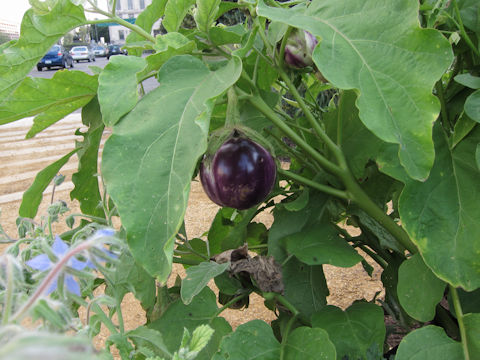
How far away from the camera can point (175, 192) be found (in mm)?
310

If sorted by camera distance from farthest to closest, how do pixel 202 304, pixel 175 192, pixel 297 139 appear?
pixel 202 304, pixel 297 139, pixel 175 192

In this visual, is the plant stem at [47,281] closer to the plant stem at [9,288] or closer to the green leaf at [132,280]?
the plant stem at [9,288]

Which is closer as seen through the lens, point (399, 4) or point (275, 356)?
point (399, 4)

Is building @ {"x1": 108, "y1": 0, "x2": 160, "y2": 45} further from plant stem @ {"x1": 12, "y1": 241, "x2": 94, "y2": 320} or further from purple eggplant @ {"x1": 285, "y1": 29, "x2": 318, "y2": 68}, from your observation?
plant stem @ {"x1": 12, "y1": 241, "x2": 94, "y2": 320}

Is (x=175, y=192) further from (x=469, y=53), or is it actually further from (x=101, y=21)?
(x=469, y=53)

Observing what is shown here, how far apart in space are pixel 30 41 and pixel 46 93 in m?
0.05

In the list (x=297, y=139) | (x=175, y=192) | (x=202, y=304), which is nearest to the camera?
(x=175, y=192)

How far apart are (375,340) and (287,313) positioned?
12cm

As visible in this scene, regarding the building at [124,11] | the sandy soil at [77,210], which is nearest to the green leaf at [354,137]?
the sandy soil at [77,210]

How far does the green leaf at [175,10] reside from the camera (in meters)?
0.45

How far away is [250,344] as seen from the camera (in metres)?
0.46

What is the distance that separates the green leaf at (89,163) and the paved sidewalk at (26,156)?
6.40 feet

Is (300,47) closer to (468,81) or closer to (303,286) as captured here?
(468,81)

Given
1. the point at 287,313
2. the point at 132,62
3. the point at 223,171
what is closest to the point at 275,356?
the point at 287,313
